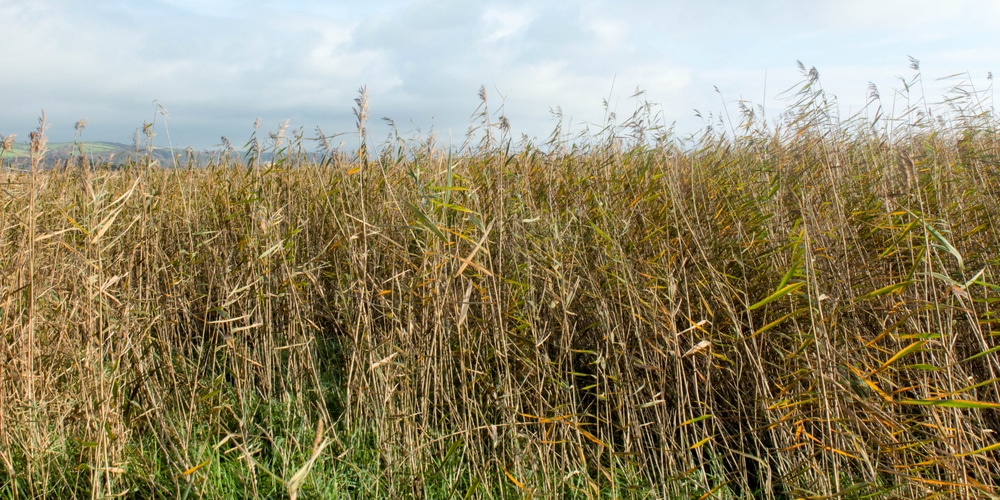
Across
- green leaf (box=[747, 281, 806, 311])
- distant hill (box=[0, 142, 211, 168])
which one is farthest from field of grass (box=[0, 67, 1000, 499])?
distant hill (box=[0, 142, 211, 168])

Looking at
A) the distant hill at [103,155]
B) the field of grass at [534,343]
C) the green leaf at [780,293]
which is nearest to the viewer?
A: the green leaf at [780,293]

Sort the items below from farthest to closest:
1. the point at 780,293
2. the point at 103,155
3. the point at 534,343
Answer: the point at 103,155, the point at 534,343, the point at 780,293

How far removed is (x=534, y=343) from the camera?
2195mm

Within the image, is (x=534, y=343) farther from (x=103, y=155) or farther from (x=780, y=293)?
(x=103, y=155)

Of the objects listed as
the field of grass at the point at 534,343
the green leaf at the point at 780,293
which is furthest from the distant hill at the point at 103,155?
the green leaf at the point at 780,293

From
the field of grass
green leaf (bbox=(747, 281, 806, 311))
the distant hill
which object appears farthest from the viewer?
the distant hill

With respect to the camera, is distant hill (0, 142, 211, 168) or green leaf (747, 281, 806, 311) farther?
distant hill (0, 142, 211, 168)

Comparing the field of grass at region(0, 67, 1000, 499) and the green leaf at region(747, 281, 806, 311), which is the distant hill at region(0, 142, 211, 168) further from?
the green leaf at region(747, 281, 806, 311)

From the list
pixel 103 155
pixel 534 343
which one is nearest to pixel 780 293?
pixel 534 343

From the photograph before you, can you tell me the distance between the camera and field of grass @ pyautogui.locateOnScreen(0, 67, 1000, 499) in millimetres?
1922

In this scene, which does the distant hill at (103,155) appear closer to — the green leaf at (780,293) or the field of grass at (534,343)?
the field of grass at (534,343)

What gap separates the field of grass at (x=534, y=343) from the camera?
192cm

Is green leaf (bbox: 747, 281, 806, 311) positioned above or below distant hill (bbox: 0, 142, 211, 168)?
below

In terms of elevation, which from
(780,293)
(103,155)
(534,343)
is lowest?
(534,343)
